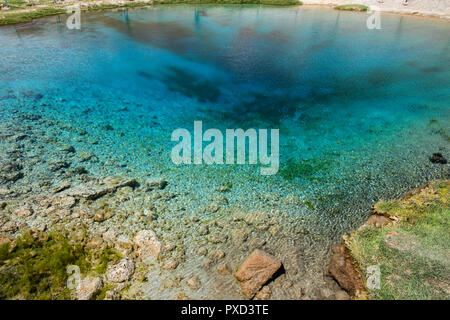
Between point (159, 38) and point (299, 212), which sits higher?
point (159, 38)

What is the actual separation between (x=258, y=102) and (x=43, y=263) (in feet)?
54.9

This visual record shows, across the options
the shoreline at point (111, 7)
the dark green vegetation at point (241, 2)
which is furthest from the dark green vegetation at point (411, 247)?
the dark green vegetation at point (241, 2)

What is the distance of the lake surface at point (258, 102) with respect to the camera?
13008mm

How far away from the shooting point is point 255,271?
8.76 meters

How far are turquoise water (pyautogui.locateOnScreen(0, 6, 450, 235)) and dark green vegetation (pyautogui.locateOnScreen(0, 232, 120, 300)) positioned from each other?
14.2ft

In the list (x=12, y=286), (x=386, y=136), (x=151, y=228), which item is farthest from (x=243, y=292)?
(x=386, y=136)

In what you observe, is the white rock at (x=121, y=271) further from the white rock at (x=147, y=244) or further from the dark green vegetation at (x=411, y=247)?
the dark green vegetation at (x=411, y=247)

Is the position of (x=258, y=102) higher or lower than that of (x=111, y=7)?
lower

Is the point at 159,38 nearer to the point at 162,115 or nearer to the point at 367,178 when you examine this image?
the point at 162,115

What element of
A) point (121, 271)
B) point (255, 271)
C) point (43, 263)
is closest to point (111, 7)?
point (43, 263)

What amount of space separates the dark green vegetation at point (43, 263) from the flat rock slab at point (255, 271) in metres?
4.45

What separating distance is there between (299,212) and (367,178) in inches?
176

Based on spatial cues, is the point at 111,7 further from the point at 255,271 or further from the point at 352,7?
the point at 255,271

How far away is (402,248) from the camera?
344 inches
